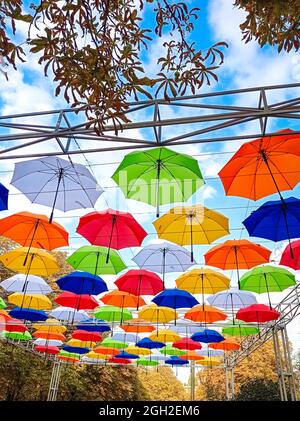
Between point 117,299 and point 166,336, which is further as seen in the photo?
point 166,336

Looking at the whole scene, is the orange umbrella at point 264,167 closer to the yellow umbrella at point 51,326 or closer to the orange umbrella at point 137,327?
the orange umbrella at point 137,327

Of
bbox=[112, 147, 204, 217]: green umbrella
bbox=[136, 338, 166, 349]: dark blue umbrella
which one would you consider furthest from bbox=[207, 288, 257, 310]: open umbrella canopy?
bbox=[112, 147, 204, 217]: green umbrella

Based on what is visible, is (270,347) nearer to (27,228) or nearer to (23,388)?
(23,388)

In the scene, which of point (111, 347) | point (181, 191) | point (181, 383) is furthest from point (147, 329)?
point (181, 383)

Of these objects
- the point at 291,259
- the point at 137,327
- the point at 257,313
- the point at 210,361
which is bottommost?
the point at 257,313

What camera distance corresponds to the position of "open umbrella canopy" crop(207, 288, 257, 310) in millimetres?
9016

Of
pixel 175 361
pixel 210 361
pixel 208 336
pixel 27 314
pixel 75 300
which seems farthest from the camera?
pixel 210 361

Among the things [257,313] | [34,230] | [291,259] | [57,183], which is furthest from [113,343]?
[57,183]

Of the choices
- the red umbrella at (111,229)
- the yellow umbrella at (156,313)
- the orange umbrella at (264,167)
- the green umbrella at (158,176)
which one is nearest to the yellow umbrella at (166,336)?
the yellow umbrella at (156,313)

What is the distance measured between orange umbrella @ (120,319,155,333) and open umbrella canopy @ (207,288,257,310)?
2.49 metres

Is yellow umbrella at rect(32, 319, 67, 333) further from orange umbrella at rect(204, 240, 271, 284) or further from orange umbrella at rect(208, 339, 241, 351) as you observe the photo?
orange umbrella at rect(204, 240, 271, 284)

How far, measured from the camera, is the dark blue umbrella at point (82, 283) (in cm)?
740

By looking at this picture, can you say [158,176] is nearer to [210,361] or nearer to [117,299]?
[117,299]

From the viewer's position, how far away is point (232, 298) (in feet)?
30.3
